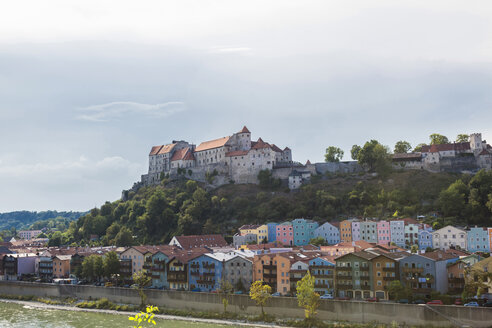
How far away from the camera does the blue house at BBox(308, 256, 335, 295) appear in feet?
146

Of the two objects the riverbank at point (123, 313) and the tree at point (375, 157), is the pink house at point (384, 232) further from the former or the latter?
the riverbank at point (123, 313)

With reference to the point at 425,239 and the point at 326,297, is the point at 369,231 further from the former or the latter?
the point at 326,297

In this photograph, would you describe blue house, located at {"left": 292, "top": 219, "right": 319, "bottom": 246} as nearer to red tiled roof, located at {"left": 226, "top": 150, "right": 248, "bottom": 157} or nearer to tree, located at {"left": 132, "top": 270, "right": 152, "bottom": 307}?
tree, located at {"left": 132, "top": 270, "right": 152, "bottom": 307}

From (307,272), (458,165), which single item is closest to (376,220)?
(458,165)

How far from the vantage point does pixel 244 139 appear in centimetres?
10456

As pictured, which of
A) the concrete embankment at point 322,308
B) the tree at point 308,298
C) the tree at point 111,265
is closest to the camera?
the concrete embankment at point 322,308

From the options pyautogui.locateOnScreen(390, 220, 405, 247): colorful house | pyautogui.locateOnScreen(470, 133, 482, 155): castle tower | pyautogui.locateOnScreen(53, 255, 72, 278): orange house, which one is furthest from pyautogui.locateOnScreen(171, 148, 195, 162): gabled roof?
pyautogui.locateOnScreen(470, 133, 482, 155): castle tower

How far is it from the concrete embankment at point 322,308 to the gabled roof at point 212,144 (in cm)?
5180

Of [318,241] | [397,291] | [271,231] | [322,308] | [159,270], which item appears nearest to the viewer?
[322,308]

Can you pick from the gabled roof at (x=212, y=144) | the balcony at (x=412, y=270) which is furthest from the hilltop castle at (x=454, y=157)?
the balcony at (x=412, y=270)

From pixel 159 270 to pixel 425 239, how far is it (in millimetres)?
31344

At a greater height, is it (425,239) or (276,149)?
(276,149)

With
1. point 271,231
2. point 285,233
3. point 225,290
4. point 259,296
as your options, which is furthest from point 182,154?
point 259,296

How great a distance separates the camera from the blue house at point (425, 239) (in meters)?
61.9
